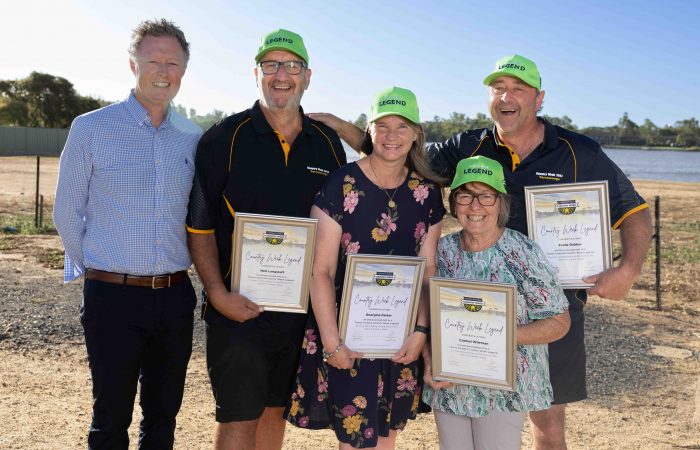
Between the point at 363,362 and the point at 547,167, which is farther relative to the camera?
the point at 547,167

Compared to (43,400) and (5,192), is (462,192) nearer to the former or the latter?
(43,400)

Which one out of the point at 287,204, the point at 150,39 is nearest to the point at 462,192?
the point at 287,204

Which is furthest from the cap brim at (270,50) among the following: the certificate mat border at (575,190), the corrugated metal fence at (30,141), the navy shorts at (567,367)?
the corrugated metal fence at (30,141)

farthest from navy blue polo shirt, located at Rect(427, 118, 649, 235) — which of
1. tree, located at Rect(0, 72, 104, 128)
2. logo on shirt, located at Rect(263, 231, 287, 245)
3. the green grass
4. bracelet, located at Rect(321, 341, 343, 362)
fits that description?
tree, located at Rect(0, 72, 104, 128)

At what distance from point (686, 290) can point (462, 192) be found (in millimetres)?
9240

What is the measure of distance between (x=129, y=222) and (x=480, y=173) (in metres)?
1.87

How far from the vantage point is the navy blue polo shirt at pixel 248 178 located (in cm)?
378

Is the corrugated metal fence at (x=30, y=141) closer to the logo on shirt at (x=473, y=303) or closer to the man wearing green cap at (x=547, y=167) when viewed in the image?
the man wearing green cap at (x=547, y=167)

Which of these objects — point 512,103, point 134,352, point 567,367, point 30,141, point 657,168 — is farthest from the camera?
point 657,168

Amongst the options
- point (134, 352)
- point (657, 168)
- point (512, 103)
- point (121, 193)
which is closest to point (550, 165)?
point (512, 103)

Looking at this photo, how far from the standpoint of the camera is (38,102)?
62.2 meters

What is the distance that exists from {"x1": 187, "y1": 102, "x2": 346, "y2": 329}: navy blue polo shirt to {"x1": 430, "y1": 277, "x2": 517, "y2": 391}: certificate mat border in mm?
867

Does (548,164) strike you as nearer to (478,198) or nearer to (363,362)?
(478,198)

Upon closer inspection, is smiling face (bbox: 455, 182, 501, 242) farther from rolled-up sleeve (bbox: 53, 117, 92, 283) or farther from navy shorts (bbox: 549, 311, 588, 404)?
rolled-up sleeve (bbox: 53, 117, 92, 283)
